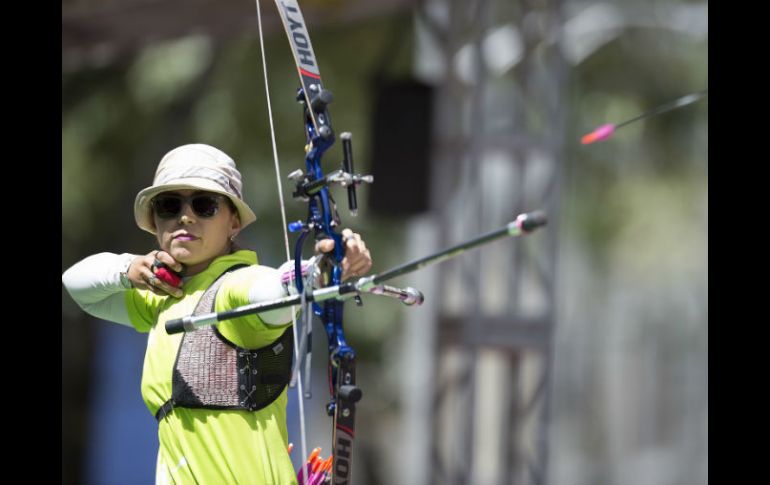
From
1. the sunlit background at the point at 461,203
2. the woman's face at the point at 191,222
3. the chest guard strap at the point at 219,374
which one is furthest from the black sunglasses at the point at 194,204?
the sunlit background at the point at 461,203

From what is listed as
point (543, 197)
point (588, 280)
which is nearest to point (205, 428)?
point (543, 197)

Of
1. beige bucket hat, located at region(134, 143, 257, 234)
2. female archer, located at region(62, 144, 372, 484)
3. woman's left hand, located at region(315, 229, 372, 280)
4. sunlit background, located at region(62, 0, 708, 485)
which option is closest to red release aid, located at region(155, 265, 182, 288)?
female archer, located at region(62, 144, 372, 484)

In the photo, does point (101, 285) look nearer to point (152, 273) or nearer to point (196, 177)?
point (152, 273)

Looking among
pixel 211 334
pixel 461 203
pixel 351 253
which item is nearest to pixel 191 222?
pixel 211 334

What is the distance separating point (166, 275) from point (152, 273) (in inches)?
1.1

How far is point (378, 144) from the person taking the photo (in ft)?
19.1

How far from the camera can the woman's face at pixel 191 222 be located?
6.85 ft

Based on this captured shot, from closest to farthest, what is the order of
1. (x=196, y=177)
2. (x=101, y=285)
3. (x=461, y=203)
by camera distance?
(x=196, y=177) → (x=101, y=285) → (x=461, y=203)

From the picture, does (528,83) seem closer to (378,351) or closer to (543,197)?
(543,197)

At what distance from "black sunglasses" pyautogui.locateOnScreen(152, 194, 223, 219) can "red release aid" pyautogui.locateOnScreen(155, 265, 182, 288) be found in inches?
3.6

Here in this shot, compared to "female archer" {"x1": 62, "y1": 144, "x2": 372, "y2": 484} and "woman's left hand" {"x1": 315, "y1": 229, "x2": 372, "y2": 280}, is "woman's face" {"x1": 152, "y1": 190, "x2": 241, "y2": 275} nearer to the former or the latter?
"female archer" {"x1": 62, "y1": 144, "x2": 372, "y2": 484}

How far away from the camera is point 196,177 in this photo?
2.06 metres

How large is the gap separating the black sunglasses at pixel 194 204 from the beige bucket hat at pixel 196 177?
19 millimetres

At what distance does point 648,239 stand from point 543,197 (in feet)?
20.5
